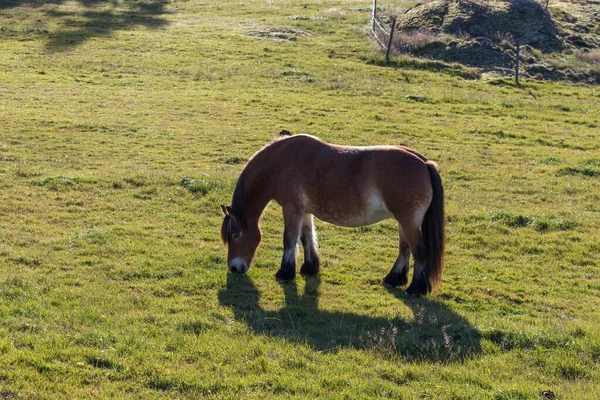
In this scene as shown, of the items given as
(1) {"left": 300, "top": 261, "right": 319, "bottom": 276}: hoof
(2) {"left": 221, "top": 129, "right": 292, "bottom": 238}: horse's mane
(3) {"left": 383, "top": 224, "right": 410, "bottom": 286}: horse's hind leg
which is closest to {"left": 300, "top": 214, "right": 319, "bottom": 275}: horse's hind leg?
(1) {"left": 300, "top": 261, "right": 319, "bottom": 276}: hoof

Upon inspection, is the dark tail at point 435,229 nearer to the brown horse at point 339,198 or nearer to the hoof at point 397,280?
the brown horse at point 339,198

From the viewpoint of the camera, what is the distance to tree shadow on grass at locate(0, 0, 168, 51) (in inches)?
1519

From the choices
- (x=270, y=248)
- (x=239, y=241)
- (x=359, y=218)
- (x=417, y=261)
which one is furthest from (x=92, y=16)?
(x=417, y=261)

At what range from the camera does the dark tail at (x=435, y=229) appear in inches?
361

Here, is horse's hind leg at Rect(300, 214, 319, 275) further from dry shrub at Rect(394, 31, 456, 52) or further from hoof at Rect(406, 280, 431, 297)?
dry shrub at Rect(394, 31, 456, 52)

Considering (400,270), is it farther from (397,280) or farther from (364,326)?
(364,326)

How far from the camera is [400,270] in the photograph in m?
9.96

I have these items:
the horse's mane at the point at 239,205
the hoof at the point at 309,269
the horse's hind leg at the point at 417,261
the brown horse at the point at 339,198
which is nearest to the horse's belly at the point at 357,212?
the brown horse at the point at 339,198

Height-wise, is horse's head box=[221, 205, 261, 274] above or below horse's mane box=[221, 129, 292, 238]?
below

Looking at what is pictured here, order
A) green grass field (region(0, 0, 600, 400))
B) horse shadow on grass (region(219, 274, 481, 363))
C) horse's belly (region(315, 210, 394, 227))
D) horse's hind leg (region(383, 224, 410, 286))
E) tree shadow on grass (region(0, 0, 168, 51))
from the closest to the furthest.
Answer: green grass field (region(0, 0, 600, 400))
horse shadow on grass (region(219, 274, 481, 363))
horse's belly (region(315, 210, 394, 227))
horse's hind leg (region(383, 224, 410, 286))
tree shadow on grass (region(0, 0, 168, 51))

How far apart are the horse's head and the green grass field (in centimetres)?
A: 24

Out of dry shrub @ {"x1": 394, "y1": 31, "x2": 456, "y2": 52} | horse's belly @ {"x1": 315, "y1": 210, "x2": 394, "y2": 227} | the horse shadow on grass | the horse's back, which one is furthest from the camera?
dry shrub @ {"x1": 394, "y1": 31, "x2": 456, "y2": 52}

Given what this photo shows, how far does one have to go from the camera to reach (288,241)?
10.1m

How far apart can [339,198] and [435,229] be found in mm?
1465
